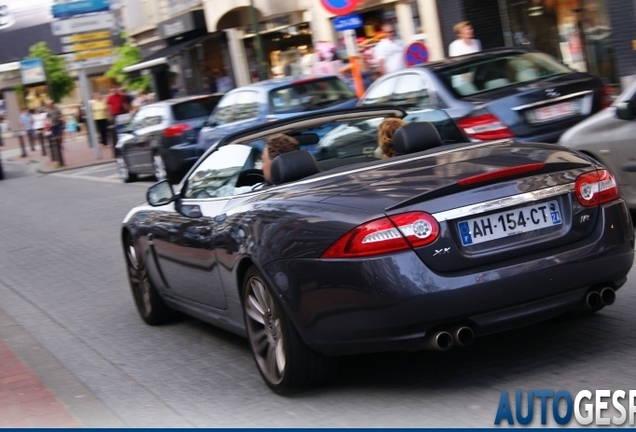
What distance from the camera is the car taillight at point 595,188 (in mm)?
5480

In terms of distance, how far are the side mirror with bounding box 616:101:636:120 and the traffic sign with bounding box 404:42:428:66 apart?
11237 millimetres

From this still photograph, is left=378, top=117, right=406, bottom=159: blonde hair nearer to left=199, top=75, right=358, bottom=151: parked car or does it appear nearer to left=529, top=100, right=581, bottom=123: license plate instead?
left=529, top=100, right=581, bottom=123: license plate

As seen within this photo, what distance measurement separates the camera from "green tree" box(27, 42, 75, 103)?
76.5 m

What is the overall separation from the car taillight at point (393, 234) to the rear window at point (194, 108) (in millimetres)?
16191

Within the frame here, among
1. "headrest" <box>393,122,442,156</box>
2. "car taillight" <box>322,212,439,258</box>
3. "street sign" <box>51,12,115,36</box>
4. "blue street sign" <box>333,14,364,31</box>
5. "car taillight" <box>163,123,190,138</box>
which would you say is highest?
"street sign" <box>51,12,115,36</box>

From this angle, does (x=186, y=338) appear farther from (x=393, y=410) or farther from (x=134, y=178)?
(x=134, y=178)

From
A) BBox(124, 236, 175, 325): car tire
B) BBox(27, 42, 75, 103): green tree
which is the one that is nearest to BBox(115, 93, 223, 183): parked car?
BBox(124, 236, 175, 325): car tire

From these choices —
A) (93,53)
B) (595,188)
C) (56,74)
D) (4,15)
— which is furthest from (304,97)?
(56,74)

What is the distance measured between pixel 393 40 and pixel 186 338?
561 inches

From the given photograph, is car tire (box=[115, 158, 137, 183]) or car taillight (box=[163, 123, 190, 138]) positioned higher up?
car taillight (box=[163, 123, 190, 138])

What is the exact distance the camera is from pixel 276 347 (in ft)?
18.7

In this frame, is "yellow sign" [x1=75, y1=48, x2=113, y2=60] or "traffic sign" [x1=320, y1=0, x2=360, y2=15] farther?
"yellow sign" [x1=75, y1=48, x2=113, y2=60]

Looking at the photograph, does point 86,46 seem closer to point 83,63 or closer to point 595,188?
point 83,63

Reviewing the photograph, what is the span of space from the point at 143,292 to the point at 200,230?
5.99 feet
